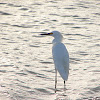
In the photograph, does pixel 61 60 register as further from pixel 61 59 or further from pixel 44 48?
pixel 44 48

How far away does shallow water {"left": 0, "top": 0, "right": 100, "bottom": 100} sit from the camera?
766 cm

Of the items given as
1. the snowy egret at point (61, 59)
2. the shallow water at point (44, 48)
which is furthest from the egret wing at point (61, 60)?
the shallow water at point (44, 48)

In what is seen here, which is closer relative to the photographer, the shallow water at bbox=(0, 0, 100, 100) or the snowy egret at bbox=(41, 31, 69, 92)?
the shallow water at bbox=(0, 0, 100, 100)

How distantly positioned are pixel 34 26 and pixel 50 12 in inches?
95.6

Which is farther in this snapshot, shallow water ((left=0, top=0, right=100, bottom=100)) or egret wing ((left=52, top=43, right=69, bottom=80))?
egret wing ((left=52, top=43, right=69, bottom=80))

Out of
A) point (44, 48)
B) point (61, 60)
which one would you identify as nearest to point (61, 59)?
point (61, 60)

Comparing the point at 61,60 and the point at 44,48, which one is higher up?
the point at 61,60

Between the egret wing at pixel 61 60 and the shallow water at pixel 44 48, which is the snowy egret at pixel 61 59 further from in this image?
the shallow water at pixel 44 48

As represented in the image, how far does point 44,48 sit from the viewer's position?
1070 centimetres

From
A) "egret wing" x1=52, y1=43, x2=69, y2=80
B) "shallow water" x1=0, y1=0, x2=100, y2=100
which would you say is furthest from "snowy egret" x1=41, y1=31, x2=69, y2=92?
"shallow water" x1=0, y1=0, x2=100, y2=100

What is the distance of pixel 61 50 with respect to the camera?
8.26 metres

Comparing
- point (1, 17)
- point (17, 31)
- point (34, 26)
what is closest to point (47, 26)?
point (34, 26)

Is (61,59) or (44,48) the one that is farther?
(44,48)

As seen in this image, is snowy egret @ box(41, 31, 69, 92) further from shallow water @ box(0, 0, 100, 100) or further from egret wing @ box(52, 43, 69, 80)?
shallow water @ box(0, 0, 100, 100)
